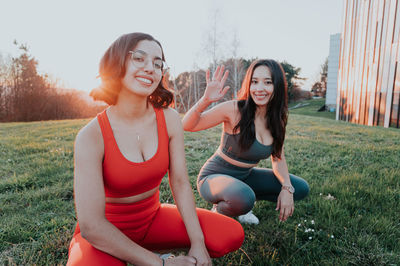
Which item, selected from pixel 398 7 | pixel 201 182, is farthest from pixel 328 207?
pixel 398 7

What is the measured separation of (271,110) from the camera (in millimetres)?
2619

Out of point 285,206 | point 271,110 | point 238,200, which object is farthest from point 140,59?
point 285,206

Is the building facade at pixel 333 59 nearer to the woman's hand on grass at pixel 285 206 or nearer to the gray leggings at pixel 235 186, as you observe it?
the gray leggings at pixel 235 186

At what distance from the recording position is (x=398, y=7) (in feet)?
45.9

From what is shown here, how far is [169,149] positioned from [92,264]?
2.79 ft

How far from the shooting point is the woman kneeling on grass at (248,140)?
2324 mm

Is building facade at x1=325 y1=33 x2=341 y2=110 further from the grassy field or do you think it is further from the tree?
the grassy field

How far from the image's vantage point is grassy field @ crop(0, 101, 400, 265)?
2.04m

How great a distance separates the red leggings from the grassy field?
15.9 inches

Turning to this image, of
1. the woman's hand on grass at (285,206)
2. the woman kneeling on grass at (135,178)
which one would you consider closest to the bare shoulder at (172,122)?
the woman kneeling on grass at (135,178)

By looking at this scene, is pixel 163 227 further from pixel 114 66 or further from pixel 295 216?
pixel 295 216

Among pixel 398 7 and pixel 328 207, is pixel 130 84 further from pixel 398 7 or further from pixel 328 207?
pixel 398 7

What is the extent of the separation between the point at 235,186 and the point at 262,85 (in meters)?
1.06

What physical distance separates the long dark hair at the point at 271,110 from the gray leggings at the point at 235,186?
1.01 ft
